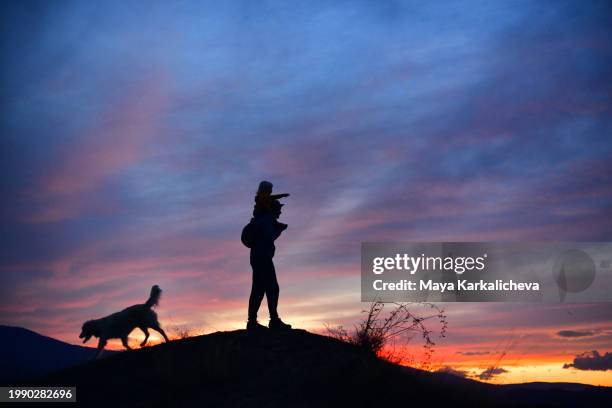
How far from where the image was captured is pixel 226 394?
895cm

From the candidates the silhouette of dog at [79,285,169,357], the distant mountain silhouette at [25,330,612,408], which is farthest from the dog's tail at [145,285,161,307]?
the distant mountain silhouette at [25,330,612,408]

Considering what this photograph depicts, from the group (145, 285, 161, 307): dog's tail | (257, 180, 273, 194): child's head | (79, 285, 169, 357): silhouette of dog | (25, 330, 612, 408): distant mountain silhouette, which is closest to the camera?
(25, 330, 612, 408): distant mountain silhouette

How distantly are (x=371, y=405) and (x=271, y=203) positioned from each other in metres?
4.80

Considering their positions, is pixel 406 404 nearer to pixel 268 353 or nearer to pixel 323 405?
pixel 323 405

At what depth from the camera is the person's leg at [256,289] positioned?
38.0 ft

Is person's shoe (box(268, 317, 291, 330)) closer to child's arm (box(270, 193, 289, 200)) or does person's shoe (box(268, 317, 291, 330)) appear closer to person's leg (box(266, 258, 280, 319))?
person's leg (box(266, 258, 280, 319))

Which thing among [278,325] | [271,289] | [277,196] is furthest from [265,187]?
[278,325]

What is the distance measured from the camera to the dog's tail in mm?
15633

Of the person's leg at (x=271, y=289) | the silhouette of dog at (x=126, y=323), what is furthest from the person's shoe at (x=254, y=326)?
the silhouette of dog at (x=126, y=323)

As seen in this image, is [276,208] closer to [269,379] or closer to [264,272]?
[264,272]

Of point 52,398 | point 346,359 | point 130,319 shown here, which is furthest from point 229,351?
point 130,319

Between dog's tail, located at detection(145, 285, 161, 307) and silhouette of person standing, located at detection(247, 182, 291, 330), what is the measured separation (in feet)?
15.7

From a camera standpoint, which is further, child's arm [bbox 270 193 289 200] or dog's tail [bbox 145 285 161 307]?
dog's tail [bbox 145 285 161 307]

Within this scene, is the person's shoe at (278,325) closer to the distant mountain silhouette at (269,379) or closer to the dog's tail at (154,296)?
the distant mountain silhouette at (269,379)
